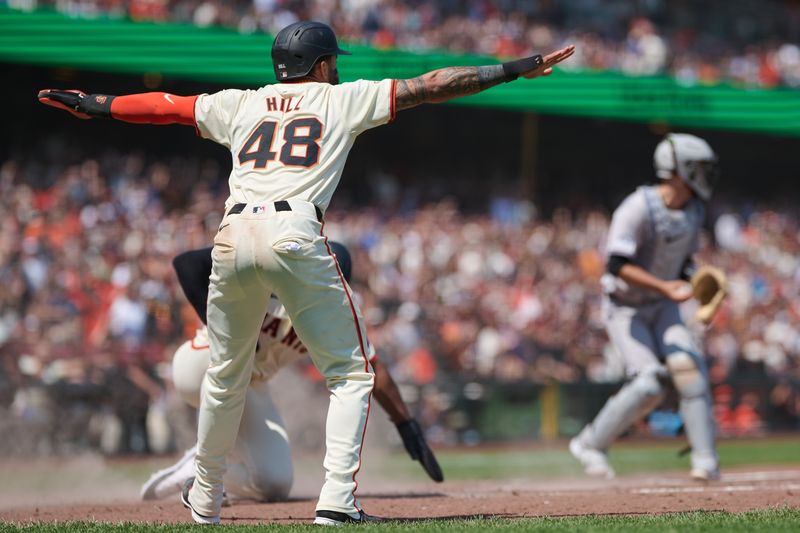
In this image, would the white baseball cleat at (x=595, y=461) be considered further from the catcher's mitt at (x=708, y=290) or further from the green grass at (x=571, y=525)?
the green grass at (x=571, y=525)

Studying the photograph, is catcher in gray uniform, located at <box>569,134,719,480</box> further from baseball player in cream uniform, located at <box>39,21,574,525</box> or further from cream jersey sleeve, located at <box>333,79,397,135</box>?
cream jersey sleeve, located at <box>333,79,397,135</box>

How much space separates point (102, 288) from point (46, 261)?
30.2 inches

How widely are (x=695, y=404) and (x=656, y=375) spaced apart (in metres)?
0.35

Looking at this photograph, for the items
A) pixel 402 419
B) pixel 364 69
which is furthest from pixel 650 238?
pixel 364 69

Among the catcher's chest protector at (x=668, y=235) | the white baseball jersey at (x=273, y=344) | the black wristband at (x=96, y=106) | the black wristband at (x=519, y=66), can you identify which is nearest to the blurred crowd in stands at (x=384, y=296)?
the white baseball jersey at (x=273, y=344)

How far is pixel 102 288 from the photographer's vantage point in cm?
1320

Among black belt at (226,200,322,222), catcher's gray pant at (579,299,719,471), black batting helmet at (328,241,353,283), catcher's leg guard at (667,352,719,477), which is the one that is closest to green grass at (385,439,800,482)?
catcher's gray pant at (579,299,719,471)

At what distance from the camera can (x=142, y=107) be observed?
5.42 metres

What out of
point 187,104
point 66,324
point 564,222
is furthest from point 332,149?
point 564,222

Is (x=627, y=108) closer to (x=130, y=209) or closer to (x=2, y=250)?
(x=130, y=209)

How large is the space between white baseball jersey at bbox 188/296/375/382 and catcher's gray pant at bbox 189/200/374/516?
4.70ft

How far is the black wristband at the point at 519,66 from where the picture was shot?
17.0ft

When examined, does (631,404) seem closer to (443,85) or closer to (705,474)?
(705,474)

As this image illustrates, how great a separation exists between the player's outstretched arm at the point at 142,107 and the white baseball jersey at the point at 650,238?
3.77 meters
